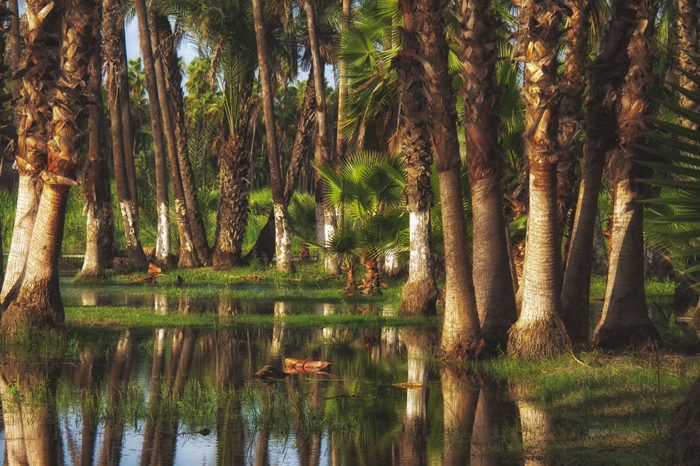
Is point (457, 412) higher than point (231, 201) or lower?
lower

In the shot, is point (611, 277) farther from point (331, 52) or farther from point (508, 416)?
point (331, 52)

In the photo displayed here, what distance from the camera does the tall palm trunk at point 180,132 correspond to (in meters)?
32.7

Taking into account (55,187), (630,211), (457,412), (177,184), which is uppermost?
(177,184)

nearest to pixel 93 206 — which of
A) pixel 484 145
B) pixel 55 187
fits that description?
pixel 55 187

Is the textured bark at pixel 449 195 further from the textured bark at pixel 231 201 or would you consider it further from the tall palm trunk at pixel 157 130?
the textured bark at pixel 231 201

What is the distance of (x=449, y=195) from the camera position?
40.1 ft

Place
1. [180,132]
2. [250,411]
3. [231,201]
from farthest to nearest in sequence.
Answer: [231,201] → [180,132] → [250,411]

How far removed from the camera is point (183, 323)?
1566 centimetres

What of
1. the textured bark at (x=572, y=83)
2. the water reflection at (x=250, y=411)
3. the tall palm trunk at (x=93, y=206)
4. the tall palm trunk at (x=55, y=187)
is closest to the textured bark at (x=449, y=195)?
the water reflection at (x=250, y=411)

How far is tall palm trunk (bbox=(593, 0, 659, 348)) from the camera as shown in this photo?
496 inches

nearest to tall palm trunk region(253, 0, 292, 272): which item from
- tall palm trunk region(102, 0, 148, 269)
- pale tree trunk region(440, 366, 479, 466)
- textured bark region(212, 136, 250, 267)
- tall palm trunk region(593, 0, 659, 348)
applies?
textured bark region(212, 136, 250, 267)

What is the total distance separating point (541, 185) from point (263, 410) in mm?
4995

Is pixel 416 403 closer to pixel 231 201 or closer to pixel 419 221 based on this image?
pixel 419 221

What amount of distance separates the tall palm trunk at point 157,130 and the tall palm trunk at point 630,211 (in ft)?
64.3
